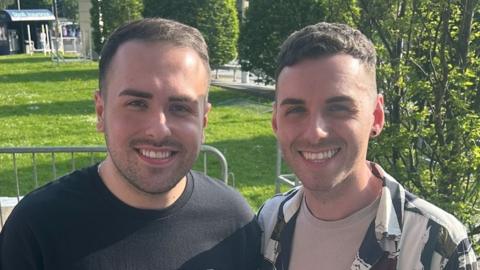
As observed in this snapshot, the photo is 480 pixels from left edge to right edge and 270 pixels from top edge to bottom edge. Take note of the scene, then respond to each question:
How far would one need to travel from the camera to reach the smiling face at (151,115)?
207 centimetres

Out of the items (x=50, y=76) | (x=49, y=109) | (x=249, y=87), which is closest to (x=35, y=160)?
(x=49, y=109)

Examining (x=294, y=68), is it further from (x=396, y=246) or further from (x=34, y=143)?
(x=34, y=143)

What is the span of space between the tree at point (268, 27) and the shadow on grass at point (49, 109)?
199 inches

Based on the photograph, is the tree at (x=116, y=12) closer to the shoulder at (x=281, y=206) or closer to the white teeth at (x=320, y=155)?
the shoulder at (x=281, y=206)

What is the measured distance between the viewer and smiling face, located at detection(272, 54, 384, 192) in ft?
6.68

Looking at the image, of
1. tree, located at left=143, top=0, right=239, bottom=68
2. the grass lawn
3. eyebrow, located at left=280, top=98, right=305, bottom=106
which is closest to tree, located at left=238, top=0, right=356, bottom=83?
the grass lawn

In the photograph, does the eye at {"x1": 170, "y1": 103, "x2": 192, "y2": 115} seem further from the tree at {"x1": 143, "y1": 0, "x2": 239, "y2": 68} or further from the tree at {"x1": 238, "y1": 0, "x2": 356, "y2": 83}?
the tree at {"x1": 143, "y1": 0, "x2": 239, "y2": 68}

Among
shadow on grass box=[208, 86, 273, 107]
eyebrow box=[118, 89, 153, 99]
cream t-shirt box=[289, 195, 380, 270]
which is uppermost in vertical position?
eyebrow box=[118, 89, 153, 99]

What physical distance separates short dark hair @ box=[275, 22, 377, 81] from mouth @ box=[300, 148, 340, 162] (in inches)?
14.3

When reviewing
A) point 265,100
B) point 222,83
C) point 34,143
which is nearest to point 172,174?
point 34,143

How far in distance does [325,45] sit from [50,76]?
21.9m

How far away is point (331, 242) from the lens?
2125 millimetres

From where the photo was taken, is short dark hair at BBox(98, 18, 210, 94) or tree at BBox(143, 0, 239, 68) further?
tree at BBox(143, 0, 239, 68)

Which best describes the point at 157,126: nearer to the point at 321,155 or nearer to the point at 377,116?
the point at 321,155
